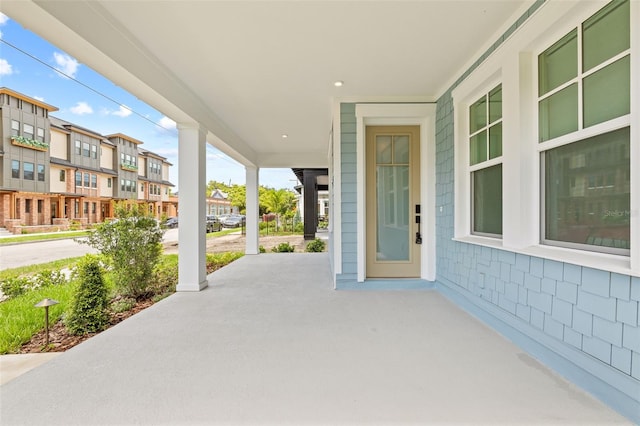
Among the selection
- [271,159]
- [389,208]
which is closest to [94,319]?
[389,208]

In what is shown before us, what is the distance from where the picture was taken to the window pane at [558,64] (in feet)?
6.79

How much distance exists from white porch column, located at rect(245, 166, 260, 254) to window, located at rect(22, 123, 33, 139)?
482cm

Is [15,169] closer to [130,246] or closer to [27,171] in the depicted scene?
[27,171]

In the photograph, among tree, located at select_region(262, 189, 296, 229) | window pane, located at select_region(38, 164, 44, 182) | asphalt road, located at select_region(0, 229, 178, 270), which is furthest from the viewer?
tree, located at select_region(262, 189, 296, 229)

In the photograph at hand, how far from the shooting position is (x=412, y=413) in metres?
1.60

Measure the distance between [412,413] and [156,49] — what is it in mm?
3888

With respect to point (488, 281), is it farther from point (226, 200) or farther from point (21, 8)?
point (226, 200)

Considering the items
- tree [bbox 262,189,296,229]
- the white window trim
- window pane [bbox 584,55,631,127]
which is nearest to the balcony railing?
the white window trim

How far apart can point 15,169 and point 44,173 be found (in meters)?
0.98

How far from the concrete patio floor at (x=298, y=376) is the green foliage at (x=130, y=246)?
43.5 inches

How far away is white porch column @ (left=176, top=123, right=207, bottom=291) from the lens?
434 cm

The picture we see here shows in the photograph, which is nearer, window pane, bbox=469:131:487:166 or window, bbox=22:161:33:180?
window pane, bbox=469:131:487:166

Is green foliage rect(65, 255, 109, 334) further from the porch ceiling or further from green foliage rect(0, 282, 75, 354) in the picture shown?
the porch ceiling

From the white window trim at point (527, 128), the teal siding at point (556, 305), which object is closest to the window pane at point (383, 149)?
Answer: the teal siding at point (556, 305)
